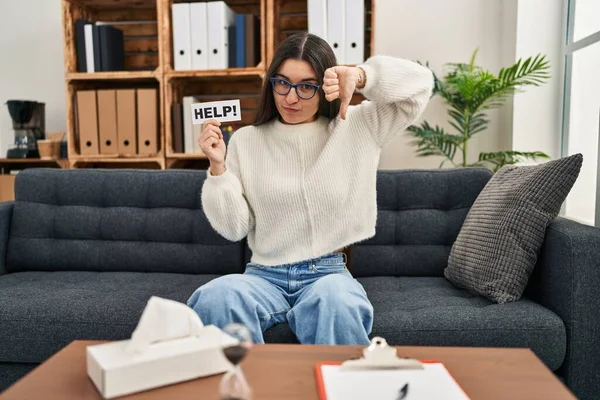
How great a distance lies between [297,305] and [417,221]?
2.53ft

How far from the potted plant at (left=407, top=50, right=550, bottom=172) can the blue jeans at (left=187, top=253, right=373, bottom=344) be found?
167 cm

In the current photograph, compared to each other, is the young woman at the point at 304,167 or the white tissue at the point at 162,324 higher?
the young woman at the point at 304,167

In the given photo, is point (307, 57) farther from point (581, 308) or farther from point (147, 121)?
point (147, 121)

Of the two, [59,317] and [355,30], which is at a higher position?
[355,30]

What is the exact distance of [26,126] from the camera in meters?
3.24

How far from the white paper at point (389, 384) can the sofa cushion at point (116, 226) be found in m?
1.17

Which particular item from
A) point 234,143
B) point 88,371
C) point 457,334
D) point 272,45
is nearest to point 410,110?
point 234,143

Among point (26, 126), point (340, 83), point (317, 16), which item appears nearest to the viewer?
point (340, 83)

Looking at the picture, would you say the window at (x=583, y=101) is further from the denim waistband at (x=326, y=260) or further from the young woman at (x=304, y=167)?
the denim waistband at (x=326, y=260)

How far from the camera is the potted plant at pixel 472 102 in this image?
9.02 feet

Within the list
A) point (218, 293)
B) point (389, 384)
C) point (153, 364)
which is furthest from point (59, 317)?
point (389, 384)

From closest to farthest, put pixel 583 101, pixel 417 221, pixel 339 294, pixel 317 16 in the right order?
pixel 339 294 < pixel 417 221 < pixel 583 101 < pixel 317 16

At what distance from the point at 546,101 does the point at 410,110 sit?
65.0 inches

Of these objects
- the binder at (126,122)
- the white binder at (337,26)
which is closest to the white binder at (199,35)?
the binder at (126,122)
